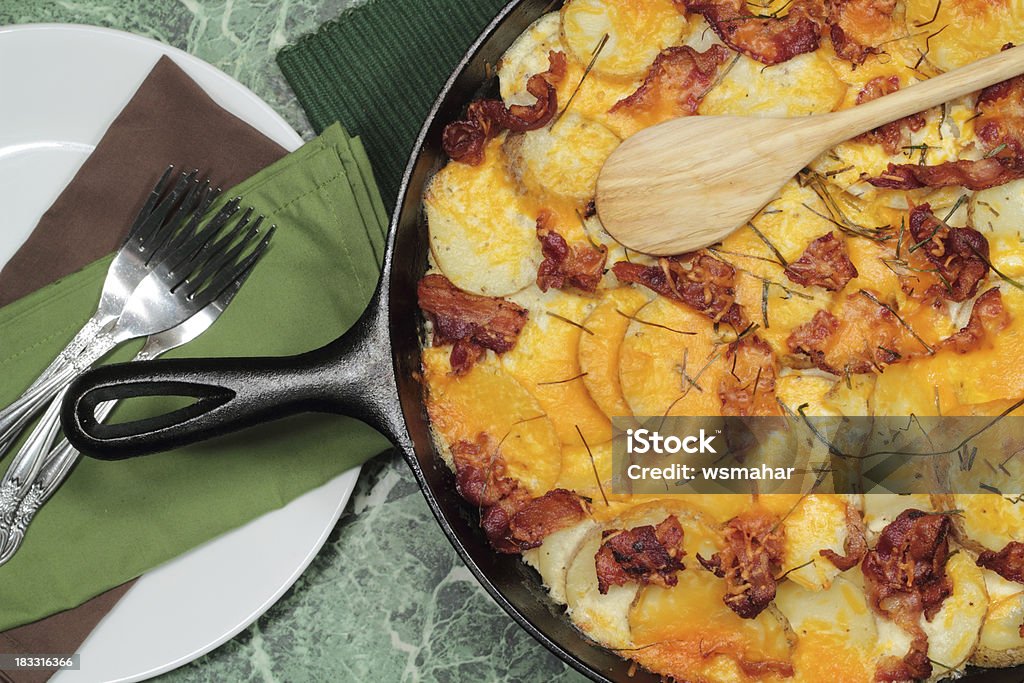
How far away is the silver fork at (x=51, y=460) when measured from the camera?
7.69ft

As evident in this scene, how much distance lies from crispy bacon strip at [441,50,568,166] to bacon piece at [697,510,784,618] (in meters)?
0.94

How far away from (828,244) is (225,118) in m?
1.56

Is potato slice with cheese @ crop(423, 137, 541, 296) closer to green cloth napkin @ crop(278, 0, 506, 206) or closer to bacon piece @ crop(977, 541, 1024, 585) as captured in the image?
green cloth napkin @ crop(278, 0, 506, 206)

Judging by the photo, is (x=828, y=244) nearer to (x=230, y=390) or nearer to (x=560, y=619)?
(x=560, y=619)

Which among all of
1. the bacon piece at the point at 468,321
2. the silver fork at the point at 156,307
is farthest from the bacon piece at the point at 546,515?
the silver fork at the point at 156,307

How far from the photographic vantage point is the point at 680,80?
1.97 metres

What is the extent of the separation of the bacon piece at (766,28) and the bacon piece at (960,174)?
324 millimetres

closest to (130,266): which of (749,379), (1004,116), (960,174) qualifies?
(749,379)

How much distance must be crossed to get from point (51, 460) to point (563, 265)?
1426mm

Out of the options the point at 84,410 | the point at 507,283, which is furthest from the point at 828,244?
the point at 84,410

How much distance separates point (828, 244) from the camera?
1.87 meters

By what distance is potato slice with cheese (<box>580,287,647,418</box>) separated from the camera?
1914mm

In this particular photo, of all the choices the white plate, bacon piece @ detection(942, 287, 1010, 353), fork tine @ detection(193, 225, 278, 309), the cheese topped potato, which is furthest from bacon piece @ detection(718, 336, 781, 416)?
fork tine @ detection(193, 225, 278, 309)

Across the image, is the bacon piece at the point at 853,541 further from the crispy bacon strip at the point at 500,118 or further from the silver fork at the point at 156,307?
the silver fork at the point at 156,307
